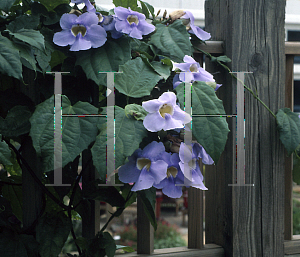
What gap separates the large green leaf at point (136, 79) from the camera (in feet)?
2.45

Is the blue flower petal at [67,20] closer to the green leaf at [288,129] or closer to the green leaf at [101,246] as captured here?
the green leaf at [101,246]

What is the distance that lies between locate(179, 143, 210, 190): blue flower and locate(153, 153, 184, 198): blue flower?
0.02m

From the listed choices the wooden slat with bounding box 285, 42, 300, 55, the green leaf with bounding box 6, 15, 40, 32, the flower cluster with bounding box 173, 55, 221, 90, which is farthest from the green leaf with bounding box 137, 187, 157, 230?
the wooden slat with bounding box 285, 42, 300, 55

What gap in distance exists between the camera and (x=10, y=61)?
619 mm

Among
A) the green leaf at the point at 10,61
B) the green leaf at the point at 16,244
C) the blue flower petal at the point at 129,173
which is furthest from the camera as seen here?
the green leaf at the point at 16,244

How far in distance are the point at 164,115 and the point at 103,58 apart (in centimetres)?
23

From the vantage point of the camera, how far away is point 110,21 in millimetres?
794

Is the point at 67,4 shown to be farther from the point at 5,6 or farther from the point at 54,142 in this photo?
the point at 54,142

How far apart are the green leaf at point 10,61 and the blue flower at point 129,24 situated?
264 mm

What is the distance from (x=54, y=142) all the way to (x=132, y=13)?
0.39 metres

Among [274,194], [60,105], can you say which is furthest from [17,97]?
[274,194]

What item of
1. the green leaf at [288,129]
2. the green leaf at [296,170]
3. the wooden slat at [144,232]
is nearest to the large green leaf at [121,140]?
the wooden slat at [144,232]

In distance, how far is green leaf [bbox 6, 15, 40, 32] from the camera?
73 centimetres

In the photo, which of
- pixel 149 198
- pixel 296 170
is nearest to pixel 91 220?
pixel 149 198
